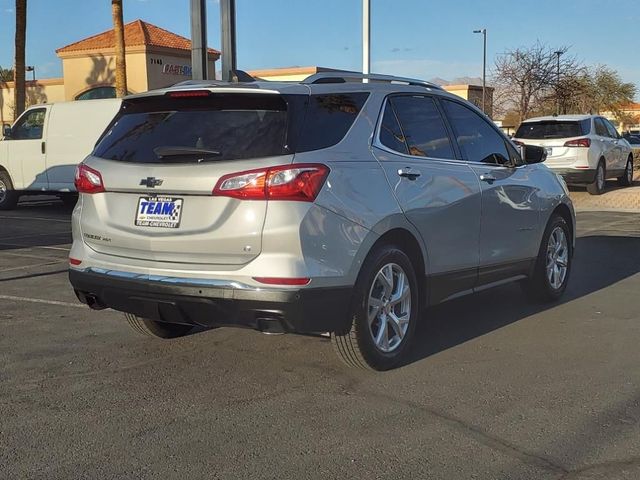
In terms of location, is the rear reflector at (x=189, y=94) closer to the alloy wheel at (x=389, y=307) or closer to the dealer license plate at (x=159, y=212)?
the dealer license plate at (x=159, y=212)

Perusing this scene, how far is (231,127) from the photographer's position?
14.4ft

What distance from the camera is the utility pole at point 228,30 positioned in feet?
39.3

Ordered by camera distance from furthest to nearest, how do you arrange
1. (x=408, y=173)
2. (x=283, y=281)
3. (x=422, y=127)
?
1. (x=422, y=127)
2. (x=408, y=173)
3. (x=283, y=281)

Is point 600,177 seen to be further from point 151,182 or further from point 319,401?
point 151,182

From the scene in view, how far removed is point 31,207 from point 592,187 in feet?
42.3

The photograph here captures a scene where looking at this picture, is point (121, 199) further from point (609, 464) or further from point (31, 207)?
point (31, 207)

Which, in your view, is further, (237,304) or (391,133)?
(391,133)

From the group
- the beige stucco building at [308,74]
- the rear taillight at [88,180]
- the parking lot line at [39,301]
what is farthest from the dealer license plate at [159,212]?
the beige stucco building at [308,74]

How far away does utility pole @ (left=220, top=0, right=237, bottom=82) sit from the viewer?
472 inches

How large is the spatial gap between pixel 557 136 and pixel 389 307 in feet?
43.2

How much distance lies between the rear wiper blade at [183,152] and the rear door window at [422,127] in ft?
4.67

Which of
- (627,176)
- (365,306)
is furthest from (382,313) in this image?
(627,176)

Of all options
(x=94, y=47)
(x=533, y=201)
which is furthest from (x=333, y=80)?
(x=94, y=47)

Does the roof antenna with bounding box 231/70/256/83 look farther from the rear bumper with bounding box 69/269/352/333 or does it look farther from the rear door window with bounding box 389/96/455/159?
the rear bumper with bounding box 69/269/352/333
